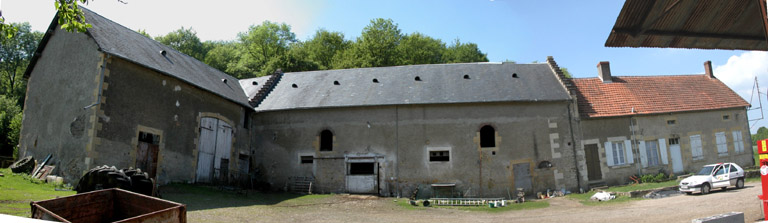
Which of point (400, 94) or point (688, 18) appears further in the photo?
point (400, 94)

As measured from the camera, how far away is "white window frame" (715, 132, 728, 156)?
1953cm

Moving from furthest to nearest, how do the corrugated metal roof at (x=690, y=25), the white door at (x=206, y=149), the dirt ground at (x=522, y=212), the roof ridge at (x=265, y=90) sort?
the roof ridge at (x=265, y=90)
the white door at (x=206, y=149)
the dirt ground at (x=522, y=212)
the corrugated metal roof at (x=690, y=25)

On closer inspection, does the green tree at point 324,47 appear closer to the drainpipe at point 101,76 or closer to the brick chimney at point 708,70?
the drainpipe at point 101,76

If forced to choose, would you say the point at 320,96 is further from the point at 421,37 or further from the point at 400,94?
the point at 421,37

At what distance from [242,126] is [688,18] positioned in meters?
18.1

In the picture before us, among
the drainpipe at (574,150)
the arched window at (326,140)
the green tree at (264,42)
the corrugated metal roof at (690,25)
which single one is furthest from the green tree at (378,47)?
the corrugated metal roof at (690,25)

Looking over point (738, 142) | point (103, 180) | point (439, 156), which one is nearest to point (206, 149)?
point (103, 180)

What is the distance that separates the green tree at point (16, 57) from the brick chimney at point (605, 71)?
4061 centimetres

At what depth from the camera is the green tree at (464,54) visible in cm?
3894

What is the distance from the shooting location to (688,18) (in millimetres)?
4848

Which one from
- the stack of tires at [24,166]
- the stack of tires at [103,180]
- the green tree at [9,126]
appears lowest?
the stack of tires at [103,180]

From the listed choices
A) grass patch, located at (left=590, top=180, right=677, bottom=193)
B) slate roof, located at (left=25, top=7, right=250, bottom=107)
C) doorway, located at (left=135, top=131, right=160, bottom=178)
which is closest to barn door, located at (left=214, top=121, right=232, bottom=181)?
slate roof, located at (left=25, top=7, right=250, bottom=107)

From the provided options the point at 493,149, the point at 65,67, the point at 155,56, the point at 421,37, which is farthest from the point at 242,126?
the point at 421,37

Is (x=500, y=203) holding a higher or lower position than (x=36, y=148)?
lower
